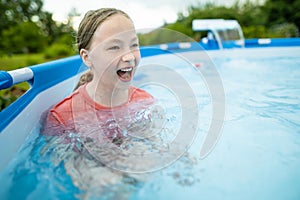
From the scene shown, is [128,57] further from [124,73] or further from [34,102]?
[34,102]

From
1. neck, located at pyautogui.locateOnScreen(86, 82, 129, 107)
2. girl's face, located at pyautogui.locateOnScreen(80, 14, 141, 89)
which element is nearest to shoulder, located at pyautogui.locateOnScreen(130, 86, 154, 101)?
neck, located at pyautogui.locateOnScreen(86, 82, 129, 107)

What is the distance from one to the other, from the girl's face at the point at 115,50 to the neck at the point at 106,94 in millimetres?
48

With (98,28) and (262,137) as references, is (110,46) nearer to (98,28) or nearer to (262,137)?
(98,28)

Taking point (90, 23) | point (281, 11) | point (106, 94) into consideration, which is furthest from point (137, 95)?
point (281, 11)

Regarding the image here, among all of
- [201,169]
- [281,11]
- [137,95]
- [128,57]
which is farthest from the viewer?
[281,11]

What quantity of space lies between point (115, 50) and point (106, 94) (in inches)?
9.8

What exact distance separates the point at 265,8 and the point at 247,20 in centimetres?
176

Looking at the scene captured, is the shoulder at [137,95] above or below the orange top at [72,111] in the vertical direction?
below

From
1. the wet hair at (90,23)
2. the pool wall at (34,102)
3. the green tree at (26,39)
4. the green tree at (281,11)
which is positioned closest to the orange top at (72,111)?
the pool wall at (34,102)

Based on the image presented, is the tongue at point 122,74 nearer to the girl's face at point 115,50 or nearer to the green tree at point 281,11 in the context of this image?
the girl's face at point 115,50

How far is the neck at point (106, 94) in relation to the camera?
1390mm

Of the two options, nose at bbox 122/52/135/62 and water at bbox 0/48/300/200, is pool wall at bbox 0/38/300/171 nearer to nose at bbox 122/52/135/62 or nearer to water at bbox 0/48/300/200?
water at bbox 0/48/300/200

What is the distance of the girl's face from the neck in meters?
0.05

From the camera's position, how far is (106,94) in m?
1.42
